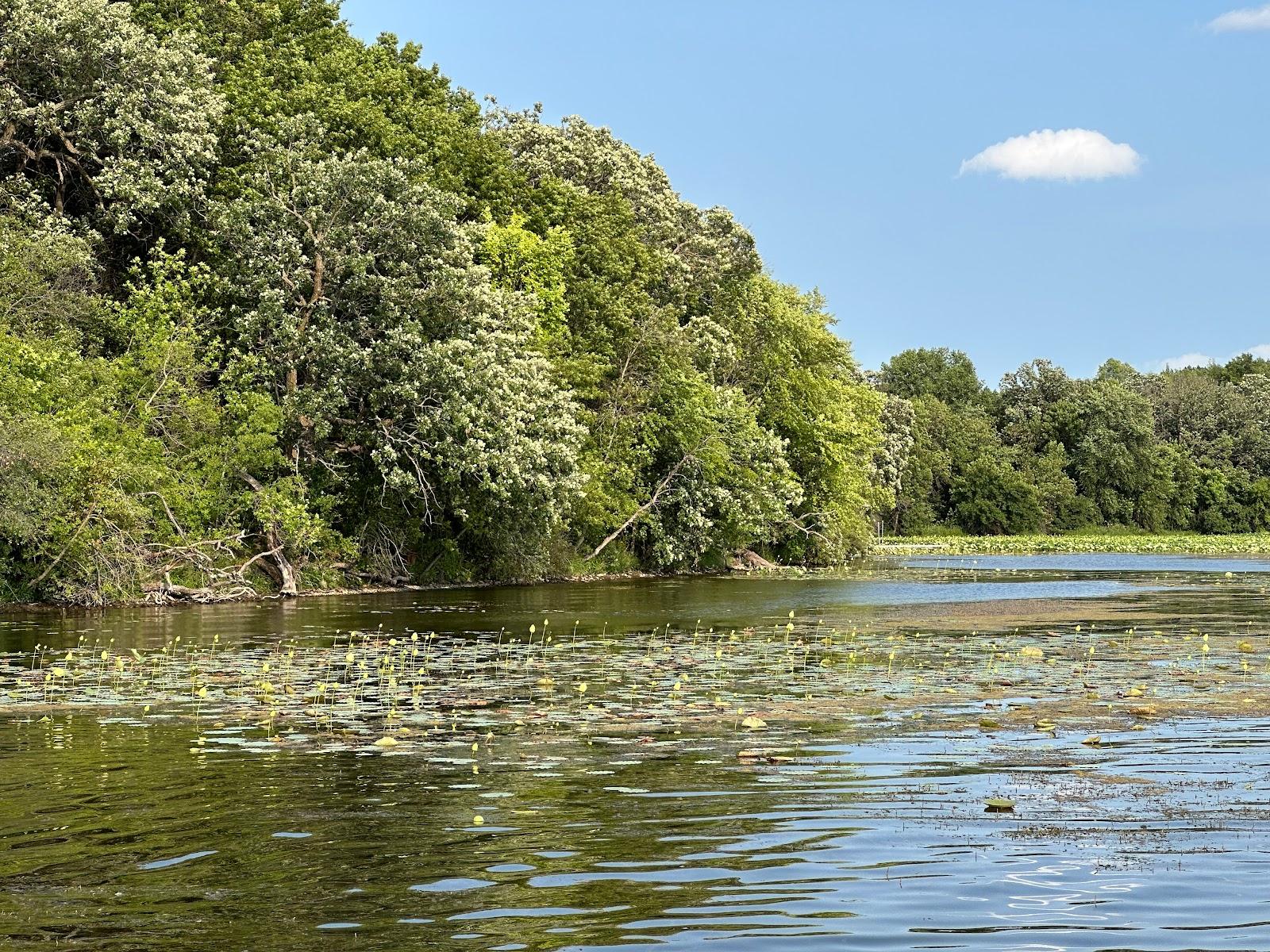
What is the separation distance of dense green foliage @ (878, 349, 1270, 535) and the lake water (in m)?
99.8

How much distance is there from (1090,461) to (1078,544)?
26772 mm

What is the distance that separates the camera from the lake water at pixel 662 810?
8484 mm

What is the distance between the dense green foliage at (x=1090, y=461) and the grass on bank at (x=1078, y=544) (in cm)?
546

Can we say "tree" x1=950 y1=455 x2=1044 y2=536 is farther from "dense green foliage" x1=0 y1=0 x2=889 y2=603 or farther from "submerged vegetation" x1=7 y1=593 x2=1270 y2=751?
"submerged vegetation" x1=7 y1=593 x2=1270 y2=751

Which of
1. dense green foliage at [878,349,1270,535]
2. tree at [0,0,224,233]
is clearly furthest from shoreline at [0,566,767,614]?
dense green foliage at [878,349,1270,535]

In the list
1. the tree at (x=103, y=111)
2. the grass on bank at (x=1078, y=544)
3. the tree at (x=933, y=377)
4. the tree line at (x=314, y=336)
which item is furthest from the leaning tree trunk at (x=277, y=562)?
the tree at (x=933, y=377)

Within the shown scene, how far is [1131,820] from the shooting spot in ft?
36.2

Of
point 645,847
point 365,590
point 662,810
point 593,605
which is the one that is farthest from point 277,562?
point 645,847

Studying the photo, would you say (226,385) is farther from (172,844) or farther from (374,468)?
(172,844)

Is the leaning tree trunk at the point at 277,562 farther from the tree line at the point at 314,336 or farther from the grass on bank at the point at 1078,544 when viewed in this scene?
the grass on bank at the point at 1078,544

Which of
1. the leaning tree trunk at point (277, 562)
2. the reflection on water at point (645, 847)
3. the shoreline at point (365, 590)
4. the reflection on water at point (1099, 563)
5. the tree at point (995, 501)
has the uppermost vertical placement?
the tree at point (995, 501)

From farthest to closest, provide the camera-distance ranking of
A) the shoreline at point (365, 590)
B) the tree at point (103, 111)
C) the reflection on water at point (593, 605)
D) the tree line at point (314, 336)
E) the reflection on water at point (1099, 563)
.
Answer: the reflection on water at point (1099, 563) → the tree at point (103, 111) → the tree line at point (314, 336) → the shoreline at point (365, 590) → the reflection on water at point (593, 605)

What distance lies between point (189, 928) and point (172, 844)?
2326 mm

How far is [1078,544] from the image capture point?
10488 cm
